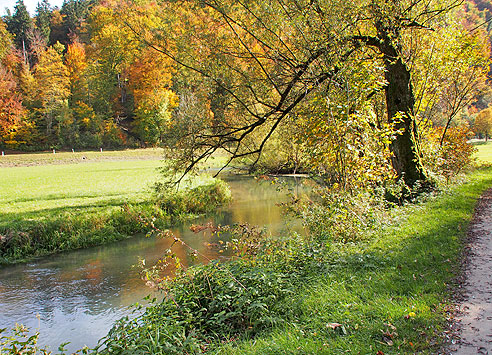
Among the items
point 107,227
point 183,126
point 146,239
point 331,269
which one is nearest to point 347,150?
point 331,269

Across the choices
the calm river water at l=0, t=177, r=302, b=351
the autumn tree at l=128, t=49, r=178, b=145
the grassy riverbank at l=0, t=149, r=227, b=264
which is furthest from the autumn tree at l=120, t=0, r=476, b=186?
the autumn tree at l=128, t=49, r=178, b=145

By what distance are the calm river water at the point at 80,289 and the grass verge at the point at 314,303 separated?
1.06 meters

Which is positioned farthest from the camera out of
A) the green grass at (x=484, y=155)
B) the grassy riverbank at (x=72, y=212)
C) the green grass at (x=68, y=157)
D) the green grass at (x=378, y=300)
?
the green grass at (x=68, y=157)

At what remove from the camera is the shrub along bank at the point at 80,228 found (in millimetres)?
11477

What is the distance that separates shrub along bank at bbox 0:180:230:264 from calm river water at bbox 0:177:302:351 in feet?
1.68

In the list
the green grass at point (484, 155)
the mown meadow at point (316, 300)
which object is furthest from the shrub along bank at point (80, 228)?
the green grass at point (484, 155)

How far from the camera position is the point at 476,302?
13.8 ft

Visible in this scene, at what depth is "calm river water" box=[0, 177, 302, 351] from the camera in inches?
280

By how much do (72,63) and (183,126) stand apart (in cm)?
6110

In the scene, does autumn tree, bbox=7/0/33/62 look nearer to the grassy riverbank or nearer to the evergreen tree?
the evergreen tree

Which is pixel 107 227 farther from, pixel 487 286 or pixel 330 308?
pixel 487 286

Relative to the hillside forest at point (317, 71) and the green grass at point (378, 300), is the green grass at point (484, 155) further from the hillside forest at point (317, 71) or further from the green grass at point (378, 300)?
the green grass at point (378, 300)

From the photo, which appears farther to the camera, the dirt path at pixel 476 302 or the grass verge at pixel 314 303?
the grass verge at pixel 314 303

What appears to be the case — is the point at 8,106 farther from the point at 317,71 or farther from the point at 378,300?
the point at 378,300
